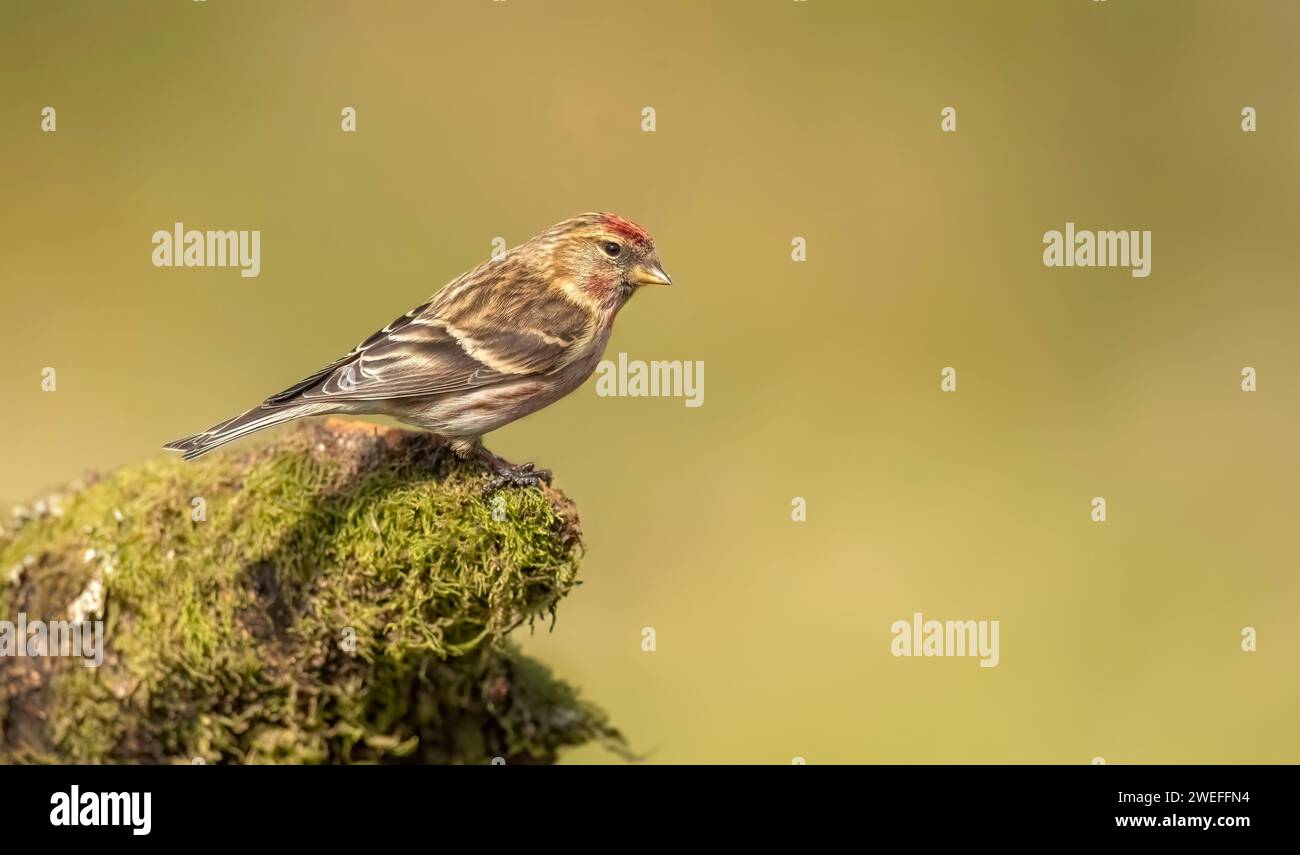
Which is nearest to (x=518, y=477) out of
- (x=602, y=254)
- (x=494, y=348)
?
(x=494, y=348)

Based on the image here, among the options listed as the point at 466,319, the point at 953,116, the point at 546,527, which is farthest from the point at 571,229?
the point at 953,116

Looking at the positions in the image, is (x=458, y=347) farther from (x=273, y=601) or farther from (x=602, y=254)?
(x=273, y=601)

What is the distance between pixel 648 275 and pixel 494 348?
27.4 inches

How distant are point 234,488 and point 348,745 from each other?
0.80 metres

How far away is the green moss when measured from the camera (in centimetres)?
330

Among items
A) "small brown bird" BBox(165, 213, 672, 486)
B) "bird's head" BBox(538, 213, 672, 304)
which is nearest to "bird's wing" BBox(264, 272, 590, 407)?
"small brown bird" BBox(165, 213, 672, 486)

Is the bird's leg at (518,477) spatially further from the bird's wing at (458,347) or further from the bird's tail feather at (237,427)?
the bird's tail feather at (237,427)

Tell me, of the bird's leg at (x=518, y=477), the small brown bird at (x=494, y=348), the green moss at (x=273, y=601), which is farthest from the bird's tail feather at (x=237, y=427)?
the bird's leg at (x=518, y=477)

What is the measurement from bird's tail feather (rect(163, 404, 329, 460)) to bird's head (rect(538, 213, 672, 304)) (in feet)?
3.39

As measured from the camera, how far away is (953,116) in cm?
1160

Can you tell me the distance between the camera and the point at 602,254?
4207 millimetres

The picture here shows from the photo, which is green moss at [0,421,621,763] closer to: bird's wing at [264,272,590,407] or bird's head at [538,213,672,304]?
bird's wing at [264,272,590,407]

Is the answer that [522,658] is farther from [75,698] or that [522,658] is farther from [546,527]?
[75,698]

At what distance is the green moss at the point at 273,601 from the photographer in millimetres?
3305
